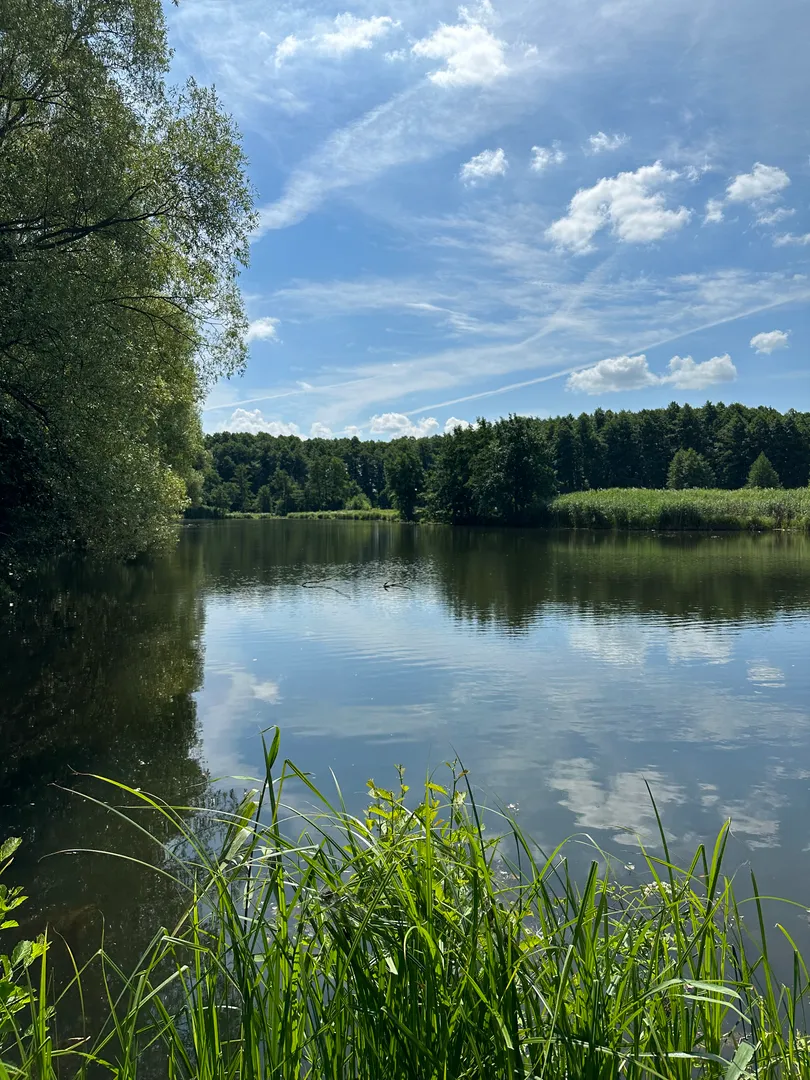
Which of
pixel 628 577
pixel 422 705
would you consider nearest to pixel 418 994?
pixel 422 705

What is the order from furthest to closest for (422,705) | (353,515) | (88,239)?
(353,515)
(88,239)
(422,705)

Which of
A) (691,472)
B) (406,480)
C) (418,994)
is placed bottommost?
(418,994)

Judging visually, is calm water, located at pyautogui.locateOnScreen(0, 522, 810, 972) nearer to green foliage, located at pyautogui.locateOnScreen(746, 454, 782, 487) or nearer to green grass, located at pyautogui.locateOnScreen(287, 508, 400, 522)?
green foliage, located at pyautogui.locateOnScreen(746, 454, 782, 487)

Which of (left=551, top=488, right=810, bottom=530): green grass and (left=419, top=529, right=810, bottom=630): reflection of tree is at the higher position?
(left=551, top=488, right=810, bottom=530): green grass

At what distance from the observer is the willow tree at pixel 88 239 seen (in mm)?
11180

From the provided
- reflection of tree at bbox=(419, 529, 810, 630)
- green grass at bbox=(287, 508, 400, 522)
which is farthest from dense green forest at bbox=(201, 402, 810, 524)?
reflection of tree at bbox=(419, 529, 810, 630)

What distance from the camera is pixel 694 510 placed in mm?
52938

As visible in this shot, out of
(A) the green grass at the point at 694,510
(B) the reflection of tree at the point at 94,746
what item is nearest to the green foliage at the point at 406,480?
(A) the green grass at the point at 694,510

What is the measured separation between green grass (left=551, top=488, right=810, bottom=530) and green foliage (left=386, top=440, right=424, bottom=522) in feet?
91.0

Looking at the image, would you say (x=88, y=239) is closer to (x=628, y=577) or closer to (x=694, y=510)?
(x=628, y=577)

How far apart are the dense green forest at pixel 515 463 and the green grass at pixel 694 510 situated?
710cm

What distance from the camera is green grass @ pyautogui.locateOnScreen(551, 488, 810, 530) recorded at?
168 ft

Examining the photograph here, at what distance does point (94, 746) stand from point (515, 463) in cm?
5884

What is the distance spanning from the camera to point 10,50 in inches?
431
